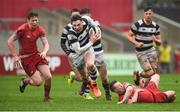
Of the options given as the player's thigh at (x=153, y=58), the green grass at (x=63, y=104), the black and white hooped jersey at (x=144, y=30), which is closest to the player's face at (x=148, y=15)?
the black and white hooped jersey at (x=144, y=30)

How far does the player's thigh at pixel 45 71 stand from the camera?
18594 mm

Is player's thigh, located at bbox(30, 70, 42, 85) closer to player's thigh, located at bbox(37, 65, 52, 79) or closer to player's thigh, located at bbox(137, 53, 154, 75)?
player's thigh, located at bbox(37, 65, 52, 79)

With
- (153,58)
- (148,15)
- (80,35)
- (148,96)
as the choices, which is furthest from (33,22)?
(153,58)

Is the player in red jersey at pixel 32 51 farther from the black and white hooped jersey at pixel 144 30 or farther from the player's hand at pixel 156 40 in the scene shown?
the player's hand at pixel 156 40

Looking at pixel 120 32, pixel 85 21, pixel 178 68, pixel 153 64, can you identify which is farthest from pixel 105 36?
pixel 85 21

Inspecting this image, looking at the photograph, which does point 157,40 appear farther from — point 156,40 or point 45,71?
point 45,71

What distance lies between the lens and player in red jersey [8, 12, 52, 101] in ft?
60.9

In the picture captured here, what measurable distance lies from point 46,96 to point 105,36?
963 inches

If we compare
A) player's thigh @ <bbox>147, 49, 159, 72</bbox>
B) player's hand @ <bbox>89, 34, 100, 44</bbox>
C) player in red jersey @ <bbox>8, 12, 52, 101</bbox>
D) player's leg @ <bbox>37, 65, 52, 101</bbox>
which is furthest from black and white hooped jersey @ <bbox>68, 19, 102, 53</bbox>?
player's thigh @ <bbox>147, 49, 159, 72</bbox>

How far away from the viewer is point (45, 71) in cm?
1870

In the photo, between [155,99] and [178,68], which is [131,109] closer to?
[155,99]

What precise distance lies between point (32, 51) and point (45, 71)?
0.76 metres

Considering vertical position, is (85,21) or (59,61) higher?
(85,21)

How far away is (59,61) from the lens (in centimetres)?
3706
